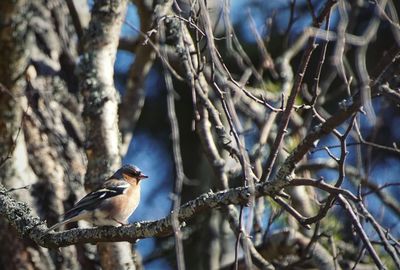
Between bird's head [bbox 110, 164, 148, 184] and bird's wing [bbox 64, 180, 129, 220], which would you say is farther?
bird's head [bbox 110, 164, 148, 184]

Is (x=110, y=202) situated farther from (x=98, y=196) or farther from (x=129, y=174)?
(x=129, y=174)

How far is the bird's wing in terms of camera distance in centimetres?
537

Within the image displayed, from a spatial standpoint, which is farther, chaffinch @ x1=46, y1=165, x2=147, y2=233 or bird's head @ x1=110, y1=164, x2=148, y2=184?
bird's head @ x1=110, y1=164, x2=148, y2=184

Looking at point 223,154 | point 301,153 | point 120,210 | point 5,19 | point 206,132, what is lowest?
point 301,153

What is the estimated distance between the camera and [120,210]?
5543 mm

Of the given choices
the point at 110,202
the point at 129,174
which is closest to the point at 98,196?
the point at 110,202

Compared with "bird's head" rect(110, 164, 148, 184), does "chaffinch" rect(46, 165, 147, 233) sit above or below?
below

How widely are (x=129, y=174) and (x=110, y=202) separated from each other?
461 millimetres

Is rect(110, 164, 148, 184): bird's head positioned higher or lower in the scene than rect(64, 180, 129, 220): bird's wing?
higher

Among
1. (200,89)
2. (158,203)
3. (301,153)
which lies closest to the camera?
(301,153)

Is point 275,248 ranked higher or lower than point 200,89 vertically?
lower

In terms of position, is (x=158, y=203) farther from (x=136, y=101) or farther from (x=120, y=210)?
(x=120, y=210)

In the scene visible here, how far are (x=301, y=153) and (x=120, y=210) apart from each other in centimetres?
209

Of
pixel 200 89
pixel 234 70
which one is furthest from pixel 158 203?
pixel 200 89
